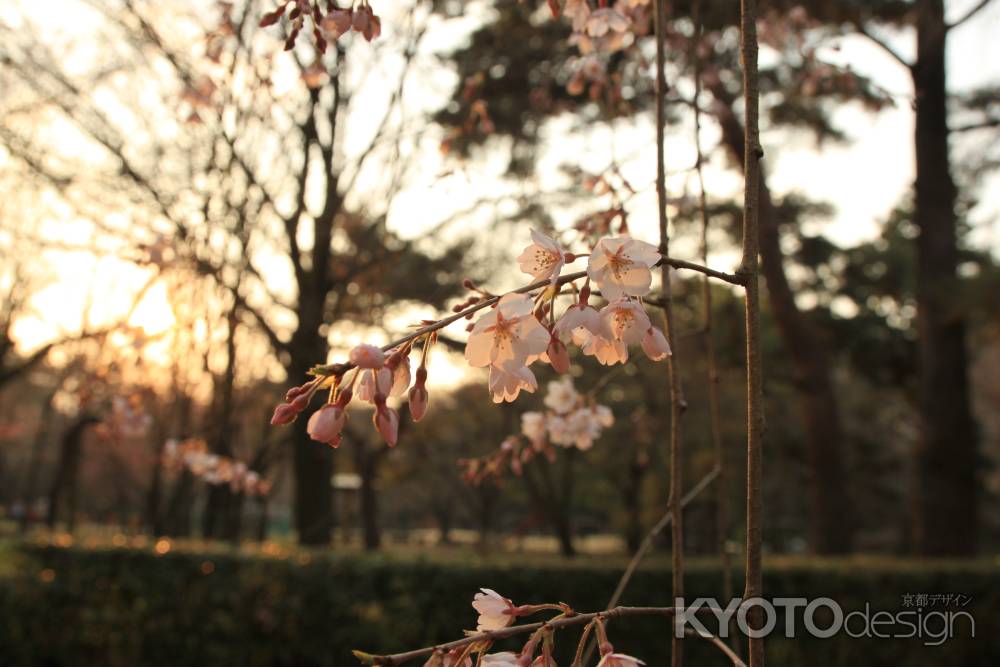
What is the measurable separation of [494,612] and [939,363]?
8.60 metres

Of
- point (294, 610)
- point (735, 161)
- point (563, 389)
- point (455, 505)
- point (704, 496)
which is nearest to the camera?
point (563, 389)

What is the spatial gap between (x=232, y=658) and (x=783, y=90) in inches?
275

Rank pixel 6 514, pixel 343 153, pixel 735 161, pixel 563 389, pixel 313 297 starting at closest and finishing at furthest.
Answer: pixel 563 389
pixel 343 153
pixel 313 297
pixel 735 161
pixel 6 514

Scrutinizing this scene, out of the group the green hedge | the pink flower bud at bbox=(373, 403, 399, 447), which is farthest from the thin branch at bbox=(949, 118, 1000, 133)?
the pink flower bud at bbox=(373, 403, 399, 447)

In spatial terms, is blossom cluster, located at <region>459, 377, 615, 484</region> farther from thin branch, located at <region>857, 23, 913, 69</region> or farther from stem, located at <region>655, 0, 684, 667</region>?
thin branch, located at <region>857, 23, 913, 69</region>

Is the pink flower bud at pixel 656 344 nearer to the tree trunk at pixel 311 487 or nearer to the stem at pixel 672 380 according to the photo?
the stem at pixel 672 380

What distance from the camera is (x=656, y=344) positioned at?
87cm

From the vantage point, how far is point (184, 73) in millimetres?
5586

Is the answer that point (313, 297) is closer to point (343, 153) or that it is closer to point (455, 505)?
point (343, 153)

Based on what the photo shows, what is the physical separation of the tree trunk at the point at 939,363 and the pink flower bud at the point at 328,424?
319 inches

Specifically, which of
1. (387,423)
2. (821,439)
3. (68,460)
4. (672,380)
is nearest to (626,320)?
(387,423)

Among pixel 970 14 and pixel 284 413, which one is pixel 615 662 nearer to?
pixel 284 413

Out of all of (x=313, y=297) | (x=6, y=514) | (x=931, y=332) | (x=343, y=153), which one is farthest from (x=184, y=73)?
(x=6, y=514)

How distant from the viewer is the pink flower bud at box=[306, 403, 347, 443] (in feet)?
2.41
